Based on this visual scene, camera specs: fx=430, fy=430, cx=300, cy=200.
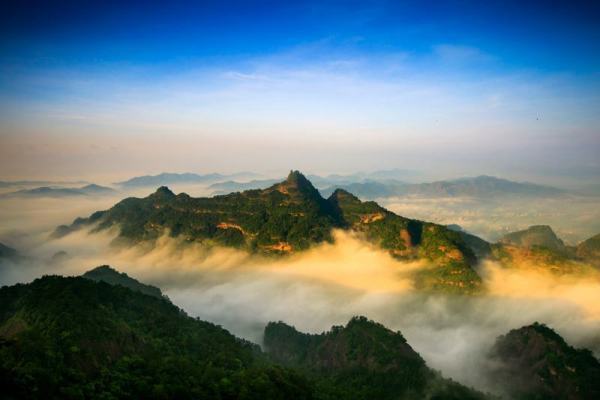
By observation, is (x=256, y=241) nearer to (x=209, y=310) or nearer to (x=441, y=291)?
(x=209, y=310)

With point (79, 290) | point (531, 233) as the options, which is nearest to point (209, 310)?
point (79, 290)

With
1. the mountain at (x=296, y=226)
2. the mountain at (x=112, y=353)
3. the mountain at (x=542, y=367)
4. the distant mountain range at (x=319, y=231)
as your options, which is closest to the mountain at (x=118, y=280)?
the mountain at (x=112, y=353)

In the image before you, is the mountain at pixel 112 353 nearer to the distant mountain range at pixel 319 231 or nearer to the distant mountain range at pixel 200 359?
the distant mountain range at pixel 200 359

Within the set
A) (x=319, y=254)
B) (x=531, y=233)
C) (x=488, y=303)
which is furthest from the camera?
(x=531, y=233)

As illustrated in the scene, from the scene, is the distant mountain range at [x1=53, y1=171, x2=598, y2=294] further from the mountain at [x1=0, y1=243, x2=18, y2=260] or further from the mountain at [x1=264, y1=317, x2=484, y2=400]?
the mountain at [x1=264, y1=317, x2=484, y2=400]

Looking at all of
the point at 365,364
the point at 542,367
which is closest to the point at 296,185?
the point at 365,364

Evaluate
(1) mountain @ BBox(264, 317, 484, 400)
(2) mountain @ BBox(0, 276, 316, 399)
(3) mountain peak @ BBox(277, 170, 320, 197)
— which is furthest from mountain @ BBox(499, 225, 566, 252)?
(2) mountain @ BBox(0, 276, 316, 399)
